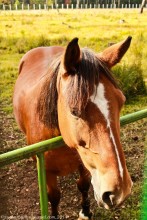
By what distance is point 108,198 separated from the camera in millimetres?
1619

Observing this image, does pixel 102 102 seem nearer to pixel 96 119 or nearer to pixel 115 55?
pixel 96 119

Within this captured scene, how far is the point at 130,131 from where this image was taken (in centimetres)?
514

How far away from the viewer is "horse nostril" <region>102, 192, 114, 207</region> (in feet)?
5.21

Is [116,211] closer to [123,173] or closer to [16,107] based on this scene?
[16,107]

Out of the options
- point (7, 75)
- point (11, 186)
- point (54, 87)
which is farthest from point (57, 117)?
point (7, 75)

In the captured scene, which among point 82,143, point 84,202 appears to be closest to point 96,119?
point 82,143

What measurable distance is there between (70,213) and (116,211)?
0.47 m

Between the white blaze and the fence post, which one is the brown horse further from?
the fence post

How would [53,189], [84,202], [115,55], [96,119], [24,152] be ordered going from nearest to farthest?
[24,152]
[96,119]
[115,55]
[53,189]
[84,202]

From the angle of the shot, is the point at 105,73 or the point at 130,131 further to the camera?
the point at 130,131

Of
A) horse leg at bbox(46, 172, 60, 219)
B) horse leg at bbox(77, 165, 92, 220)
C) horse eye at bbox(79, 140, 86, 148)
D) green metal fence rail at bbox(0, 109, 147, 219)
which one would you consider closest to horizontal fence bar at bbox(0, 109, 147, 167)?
green metal fence rail at bbox(0, 109, 147, 219)

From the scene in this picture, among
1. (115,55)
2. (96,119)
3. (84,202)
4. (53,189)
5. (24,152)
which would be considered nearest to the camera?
(24,152)

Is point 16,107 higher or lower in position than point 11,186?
higher

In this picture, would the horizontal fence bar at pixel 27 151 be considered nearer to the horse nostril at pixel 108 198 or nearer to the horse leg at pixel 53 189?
the horse nostril at pixel 108 198
